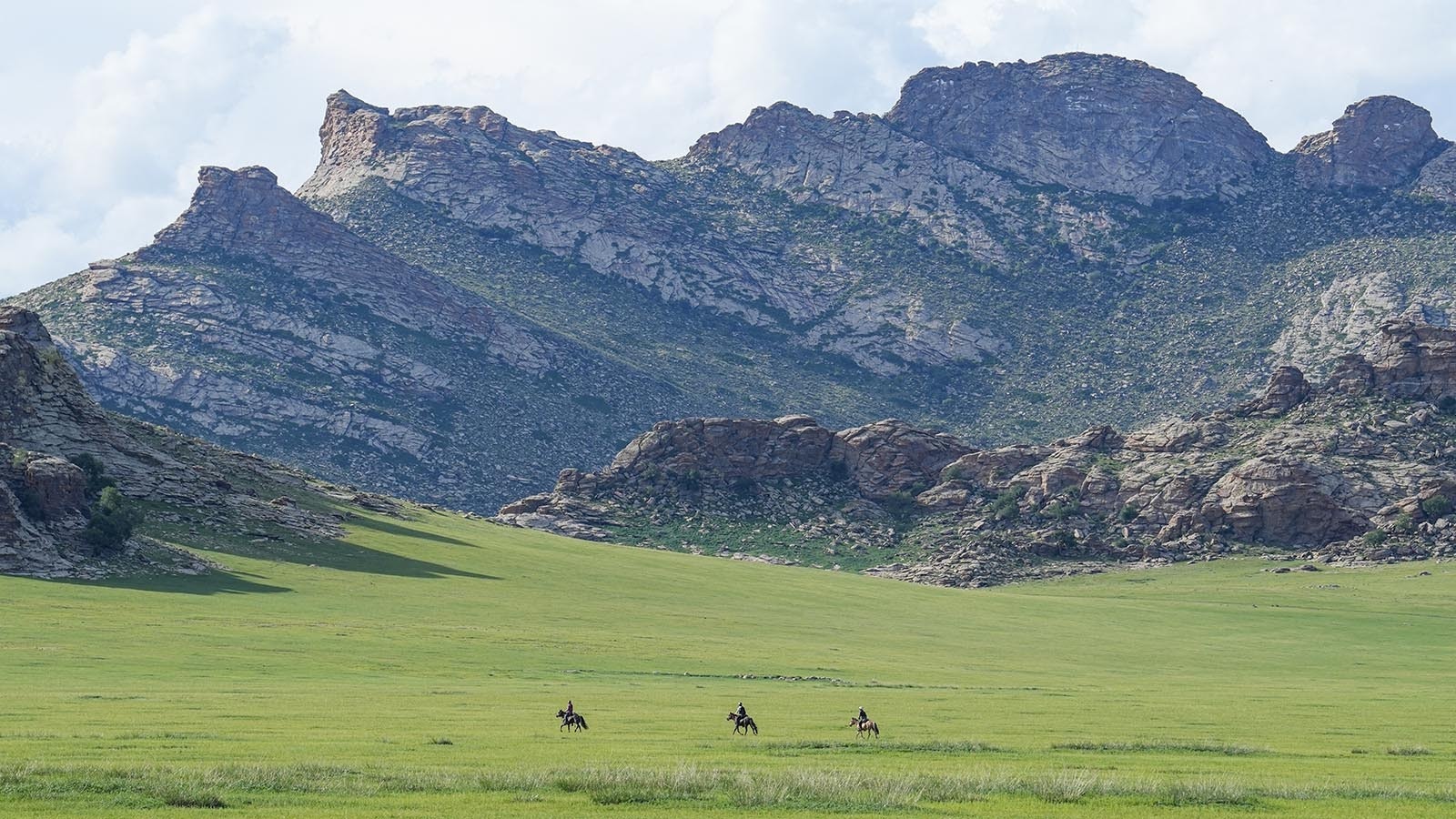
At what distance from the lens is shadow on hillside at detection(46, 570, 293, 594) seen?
10444 centimetres

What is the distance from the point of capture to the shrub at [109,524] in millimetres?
110688

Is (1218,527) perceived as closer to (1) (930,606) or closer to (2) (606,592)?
(1) (930,606)

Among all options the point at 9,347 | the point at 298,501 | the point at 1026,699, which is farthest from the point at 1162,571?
the point at 9,347

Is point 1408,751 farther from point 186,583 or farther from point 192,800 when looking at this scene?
point 186,583

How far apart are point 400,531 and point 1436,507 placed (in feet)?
395

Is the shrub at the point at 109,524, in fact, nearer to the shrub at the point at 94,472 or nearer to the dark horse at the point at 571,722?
the shrub at the point at 94,472

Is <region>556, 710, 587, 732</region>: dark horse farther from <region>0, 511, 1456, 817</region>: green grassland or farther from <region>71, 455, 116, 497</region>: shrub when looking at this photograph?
<region>71, 455, 116, 497</region>: shrub

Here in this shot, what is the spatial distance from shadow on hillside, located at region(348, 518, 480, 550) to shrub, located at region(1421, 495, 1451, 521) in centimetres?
11200

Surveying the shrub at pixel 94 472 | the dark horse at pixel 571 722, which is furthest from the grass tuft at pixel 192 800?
the shrub at pixel 94 472

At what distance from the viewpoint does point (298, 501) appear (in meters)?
148

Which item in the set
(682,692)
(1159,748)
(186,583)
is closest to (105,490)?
(186,583)

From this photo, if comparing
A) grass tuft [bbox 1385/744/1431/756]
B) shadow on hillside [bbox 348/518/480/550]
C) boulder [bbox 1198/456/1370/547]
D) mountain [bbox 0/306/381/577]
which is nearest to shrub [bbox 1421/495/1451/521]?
boulder [bbox 1198/456/1370/547]

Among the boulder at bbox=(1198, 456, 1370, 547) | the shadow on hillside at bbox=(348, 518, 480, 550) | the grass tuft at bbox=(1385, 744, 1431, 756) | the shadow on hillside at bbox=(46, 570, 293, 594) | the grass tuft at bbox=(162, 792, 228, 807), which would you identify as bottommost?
the grass tuft at bbox=(1385, 744, 1431, 756)

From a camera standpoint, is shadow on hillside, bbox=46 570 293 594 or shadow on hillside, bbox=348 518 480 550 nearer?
shadow on hillside, bbox=46 570 293 594
